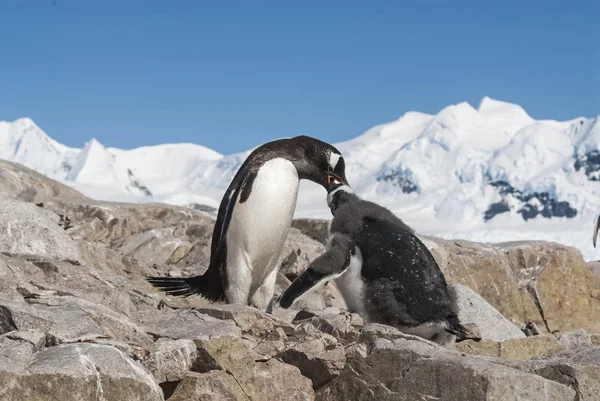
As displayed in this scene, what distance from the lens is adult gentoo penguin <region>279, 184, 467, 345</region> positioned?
5.77 meters

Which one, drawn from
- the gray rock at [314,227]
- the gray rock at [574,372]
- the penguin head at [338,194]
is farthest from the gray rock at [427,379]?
the gray rock at [314,227]

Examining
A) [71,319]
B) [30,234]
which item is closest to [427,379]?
[71,319]

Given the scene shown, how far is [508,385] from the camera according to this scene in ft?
13.8

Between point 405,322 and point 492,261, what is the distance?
601 centimetres

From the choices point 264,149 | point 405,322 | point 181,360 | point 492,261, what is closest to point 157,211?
point 492,261

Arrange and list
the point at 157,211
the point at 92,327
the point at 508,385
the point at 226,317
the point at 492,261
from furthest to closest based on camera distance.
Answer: the point at 157,211
the point at 492,261
the point at 226,317
the point at 92,327
the point at 508,385

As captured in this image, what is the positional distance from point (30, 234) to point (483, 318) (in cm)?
368

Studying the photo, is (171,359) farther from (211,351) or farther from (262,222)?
(262,222)

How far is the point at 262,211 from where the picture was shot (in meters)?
6.41

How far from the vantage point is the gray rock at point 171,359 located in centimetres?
445

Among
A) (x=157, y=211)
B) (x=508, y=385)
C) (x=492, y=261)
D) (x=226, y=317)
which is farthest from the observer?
(x=157, y=211)

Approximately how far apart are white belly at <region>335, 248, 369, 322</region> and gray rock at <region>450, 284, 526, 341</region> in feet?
4.93

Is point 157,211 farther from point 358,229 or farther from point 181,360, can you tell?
point 181,360

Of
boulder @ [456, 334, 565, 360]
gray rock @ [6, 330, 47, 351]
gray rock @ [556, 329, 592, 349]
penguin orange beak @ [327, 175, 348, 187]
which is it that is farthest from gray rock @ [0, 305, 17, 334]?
gray rock @ [556, 329, 592, 349]
